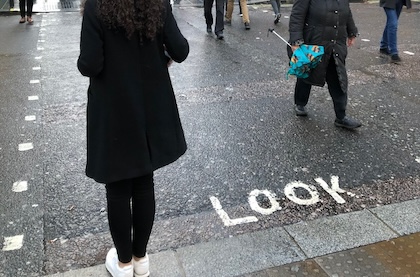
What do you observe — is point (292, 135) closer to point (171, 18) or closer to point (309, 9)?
point (309, 9)

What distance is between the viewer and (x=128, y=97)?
215 cm

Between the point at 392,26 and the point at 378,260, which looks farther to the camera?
the point at 392,26

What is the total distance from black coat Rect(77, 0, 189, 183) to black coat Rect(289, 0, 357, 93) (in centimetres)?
252

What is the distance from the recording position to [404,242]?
2971 mm

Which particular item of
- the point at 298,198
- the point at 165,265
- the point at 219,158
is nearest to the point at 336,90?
the point at 219,158

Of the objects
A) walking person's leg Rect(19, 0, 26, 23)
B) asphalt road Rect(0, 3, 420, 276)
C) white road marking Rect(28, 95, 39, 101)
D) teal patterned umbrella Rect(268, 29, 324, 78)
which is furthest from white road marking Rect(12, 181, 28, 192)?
walking person's leg Rect(19, 0, 26, 23)

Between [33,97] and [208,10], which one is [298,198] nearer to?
[33,97]

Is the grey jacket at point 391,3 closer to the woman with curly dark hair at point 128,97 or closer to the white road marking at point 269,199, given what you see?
the white road marking at point 269,199

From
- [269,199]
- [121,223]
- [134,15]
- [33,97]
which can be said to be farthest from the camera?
[33,97]

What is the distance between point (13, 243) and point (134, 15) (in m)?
1.84

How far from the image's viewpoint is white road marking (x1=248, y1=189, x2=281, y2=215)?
3.37 m

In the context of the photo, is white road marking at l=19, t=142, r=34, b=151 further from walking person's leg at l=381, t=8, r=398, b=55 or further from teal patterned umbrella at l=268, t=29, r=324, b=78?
walking person's leg at l=381, t=8, r=398, b=55

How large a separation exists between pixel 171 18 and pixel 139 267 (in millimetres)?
1419

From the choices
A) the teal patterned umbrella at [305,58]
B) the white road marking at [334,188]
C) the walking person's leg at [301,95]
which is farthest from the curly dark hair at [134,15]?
the walking person's leg at [301,95]
